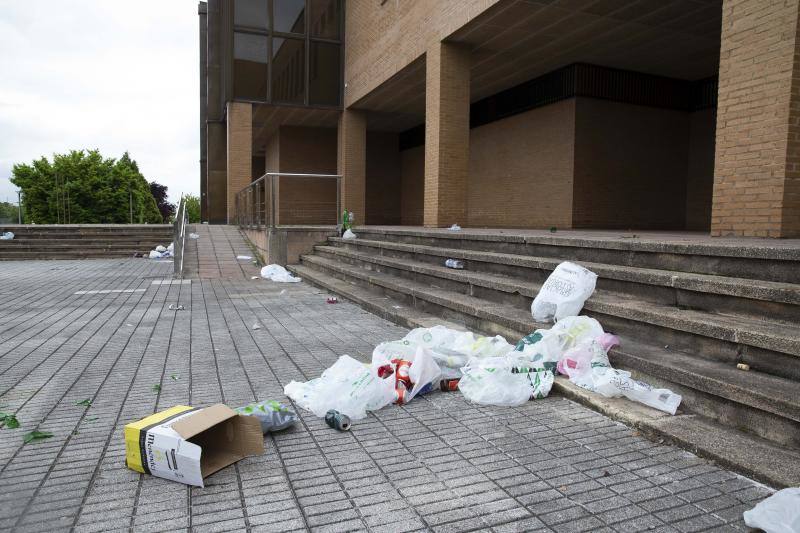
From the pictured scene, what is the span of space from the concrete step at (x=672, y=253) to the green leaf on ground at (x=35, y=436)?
426 centimetres

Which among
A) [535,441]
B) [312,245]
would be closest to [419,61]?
[312,245]

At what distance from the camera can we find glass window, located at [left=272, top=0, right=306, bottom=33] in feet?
57.8

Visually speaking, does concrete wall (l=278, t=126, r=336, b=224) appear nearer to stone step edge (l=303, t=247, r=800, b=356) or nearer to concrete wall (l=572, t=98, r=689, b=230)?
concrete wall (l=572, t=98, r=689, b=230)

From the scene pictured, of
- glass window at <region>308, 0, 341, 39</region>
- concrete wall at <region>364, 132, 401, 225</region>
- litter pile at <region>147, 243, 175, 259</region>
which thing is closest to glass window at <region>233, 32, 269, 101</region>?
glass window at <region>308, 0, 341, 39</region>

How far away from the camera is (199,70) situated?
28.4 meters

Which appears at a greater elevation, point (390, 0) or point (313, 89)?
point (390, 0)

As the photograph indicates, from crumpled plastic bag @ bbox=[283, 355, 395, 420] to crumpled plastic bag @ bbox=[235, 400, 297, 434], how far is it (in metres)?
0.28

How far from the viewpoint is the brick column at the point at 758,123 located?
538 centimetres

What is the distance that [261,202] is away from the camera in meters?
15.6

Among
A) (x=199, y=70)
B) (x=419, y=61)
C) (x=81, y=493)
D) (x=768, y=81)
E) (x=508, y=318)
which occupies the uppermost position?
(x=199, y=70)

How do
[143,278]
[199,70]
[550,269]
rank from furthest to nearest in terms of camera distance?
[199,70] → [143,278] → [550,269]

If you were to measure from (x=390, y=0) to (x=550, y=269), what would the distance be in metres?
11.2

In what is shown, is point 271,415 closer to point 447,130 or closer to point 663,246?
point 663,246

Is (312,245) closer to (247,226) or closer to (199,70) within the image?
(247,226)
